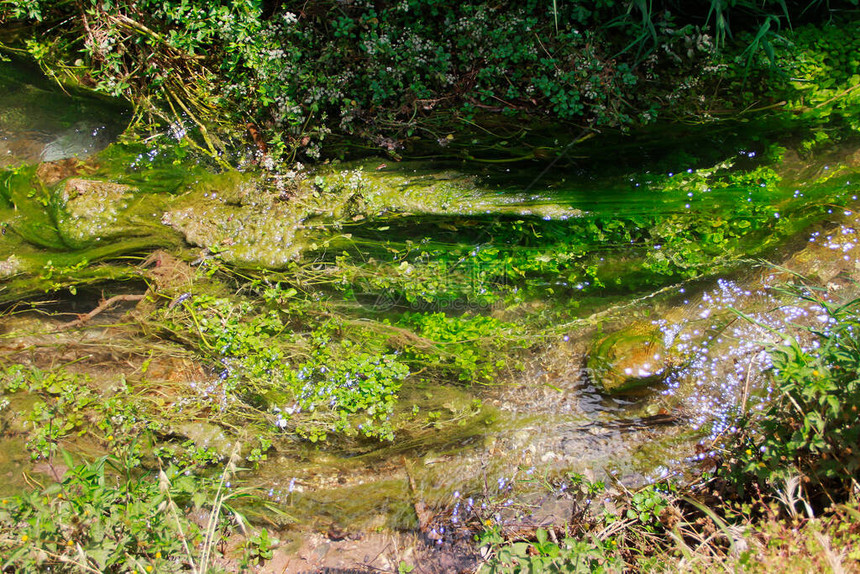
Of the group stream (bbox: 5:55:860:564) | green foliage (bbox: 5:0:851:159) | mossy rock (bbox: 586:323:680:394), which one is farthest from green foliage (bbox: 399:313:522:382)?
green foliage (bbox: 5:0:851:159)

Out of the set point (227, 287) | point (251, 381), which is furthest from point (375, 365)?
point (227, 287)

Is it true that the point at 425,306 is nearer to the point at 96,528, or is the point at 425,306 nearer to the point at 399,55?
the point at 399,55

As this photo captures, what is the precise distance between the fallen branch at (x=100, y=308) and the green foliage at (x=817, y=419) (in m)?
3.35

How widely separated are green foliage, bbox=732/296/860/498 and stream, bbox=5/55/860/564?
0.56 m

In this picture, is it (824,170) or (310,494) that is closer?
(310,494)

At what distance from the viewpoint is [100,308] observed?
3051mm

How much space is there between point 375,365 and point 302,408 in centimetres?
48

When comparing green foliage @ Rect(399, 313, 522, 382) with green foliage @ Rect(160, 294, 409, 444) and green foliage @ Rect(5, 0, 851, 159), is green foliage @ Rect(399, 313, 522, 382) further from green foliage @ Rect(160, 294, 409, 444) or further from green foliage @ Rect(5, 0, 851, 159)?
green foliage @ Rect(5, 0, 851, 159)

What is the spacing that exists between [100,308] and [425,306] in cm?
202

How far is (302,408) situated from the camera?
→ 110 inches

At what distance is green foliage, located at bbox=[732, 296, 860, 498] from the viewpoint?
1.83 metres

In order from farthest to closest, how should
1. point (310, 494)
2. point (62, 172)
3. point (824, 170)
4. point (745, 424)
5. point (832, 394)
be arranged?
point (62, 172), point (824, 170), point (310, 494), point (745, 424), point (832, 394)

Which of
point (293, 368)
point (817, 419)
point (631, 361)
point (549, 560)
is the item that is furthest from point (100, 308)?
point (817, 419)

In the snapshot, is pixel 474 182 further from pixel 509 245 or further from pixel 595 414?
pixel 595 414
